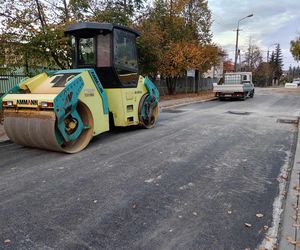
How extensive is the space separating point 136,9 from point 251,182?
54.1 ft

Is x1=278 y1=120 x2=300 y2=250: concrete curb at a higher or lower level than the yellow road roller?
lower

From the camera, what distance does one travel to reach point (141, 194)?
166 inches

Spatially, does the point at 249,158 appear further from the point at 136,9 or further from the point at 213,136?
the point at 136,9

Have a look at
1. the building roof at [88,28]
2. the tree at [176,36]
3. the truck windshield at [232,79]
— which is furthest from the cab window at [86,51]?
the truck windshield at [232,79]

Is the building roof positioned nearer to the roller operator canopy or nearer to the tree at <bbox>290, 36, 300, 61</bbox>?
the roller operator canopy

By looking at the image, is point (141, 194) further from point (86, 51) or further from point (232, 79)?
point (232, 79)

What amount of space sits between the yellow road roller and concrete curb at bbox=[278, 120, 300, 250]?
14.0ft

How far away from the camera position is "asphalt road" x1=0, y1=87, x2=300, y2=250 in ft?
10.3

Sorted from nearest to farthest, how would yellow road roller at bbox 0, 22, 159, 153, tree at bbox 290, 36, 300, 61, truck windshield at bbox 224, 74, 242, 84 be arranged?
yellow road roller at bbox 0, 22, 159, 153 < truck windshield at bbox 224, 74, 242, 84 < tree at bbox 290, 36, 300, 61

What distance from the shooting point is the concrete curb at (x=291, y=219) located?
9.78 feet

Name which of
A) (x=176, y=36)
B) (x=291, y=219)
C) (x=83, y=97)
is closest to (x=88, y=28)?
(x=83, y=97)

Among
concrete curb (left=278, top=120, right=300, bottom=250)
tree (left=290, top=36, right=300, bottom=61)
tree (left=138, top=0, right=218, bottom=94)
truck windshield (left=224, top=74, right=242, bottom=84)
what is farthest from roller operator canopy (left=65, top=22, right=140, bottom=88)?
tree (left=290, top=36, right=300, bottom=61)

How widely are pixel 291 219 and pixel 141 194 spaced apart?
1.97m

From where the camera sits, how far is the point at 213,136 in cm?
823
